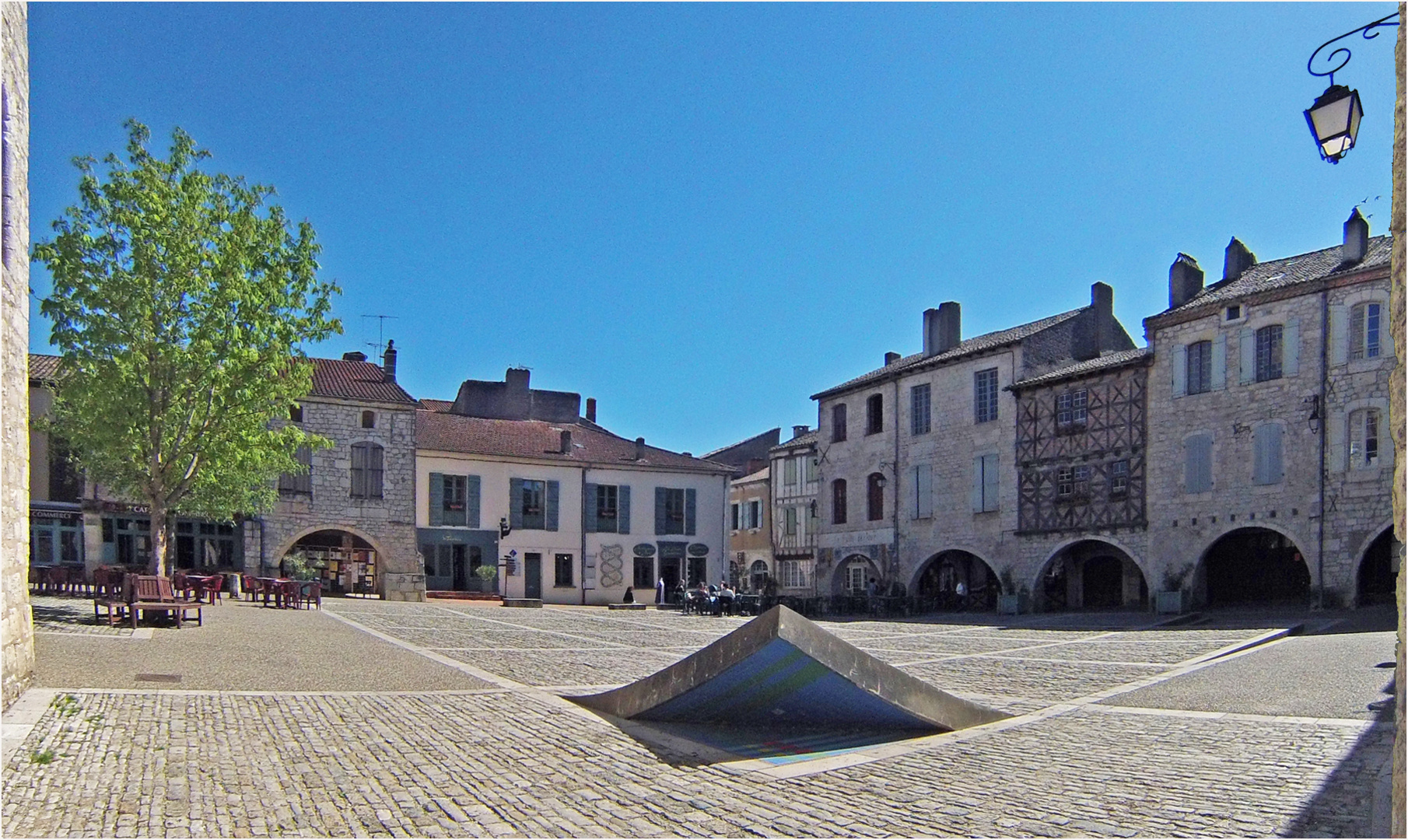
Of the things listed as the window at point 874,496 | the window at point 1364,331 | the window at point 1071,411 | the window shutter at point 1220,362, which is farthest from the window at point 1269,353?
the window at point 874,496

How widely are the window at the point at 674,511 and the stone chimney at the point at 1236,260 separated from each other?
19622 millimetres

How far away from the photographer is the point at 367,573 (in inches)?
1289

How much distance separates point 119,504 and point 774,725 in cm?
2640

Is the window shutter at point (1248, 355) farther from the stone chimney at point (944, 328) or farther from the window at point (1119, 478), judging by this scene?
the stone chimney at point (944, 328)

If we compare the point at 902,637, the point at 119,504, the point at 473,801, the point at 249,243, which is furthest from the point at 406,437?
the point at 473,801

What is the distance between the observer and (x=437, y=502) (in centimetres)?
3341

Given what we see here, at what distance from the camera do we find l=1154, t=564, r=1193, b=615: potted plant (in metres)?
22.4

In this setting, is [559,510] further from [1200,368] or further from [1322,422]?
[1322,422]

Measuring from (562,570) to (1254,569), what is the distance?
2136cm

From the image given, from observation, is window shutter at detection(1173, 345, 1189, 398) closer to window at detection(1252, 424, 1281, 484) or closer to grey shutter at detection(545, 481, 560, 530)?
window at detection(1252, 424, 1281, 484)

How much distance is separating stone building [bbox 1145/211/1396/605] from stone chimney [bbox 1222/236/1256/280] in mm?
38

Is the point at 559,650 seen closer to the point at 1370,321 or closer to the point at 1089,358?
the point at 1370,321

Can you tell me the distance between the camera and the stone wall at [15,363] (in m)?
7.29

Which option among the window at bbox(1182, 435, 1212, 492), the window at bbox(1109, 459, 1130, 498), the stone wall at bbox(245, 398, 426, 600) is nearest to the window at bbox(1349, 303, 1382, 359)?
the window at bbox(1182, 435, 1212, 492)
